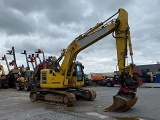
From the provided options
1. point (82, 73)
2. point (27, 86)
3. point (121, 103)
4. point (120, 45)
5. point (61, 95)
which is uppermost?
point (120, 45)

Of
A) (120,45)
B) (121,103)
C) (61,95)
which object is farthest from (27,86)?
(121,103)

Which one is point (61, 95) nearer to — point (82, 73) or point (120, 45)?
point (82, 73)

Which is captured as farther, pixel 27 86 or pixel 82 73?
pixel 27 86

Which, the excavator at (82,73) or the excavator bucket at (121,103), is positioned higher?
the excavator at (82,73)

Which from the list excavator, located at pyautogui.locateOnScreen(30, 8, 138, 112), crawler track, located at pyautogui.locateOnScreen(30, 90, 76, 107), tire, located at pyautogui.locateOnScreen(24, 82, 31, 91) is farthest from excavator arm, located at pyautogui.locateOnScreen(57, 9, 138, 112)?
tire, located at pyautogui.locateOnScreen(24, 82, 31, 91)

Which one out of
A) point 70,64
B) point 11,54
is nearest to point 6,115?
point 70,64

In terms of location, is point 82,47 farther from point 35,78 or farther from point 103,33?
point 35,78

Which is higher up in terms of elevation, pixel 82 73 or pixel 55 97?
pixel 82 73

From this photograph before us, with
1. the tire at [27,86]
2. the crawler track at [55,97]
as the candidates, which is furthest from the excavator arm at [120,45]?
the tire at [27,86]

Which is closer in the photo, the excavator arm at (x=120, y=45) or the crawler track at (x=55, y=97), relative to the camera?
the excavator arm at (x=120, y=45)

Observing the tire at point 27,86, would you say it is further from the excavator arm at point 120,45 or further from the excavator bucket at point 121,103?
the excavator bucket at point 121,103

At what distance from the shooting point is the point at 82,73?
16.4 metres

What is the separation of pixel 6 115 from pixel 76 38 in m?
5.96

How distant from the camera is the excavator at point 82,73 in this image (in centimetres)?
1166
